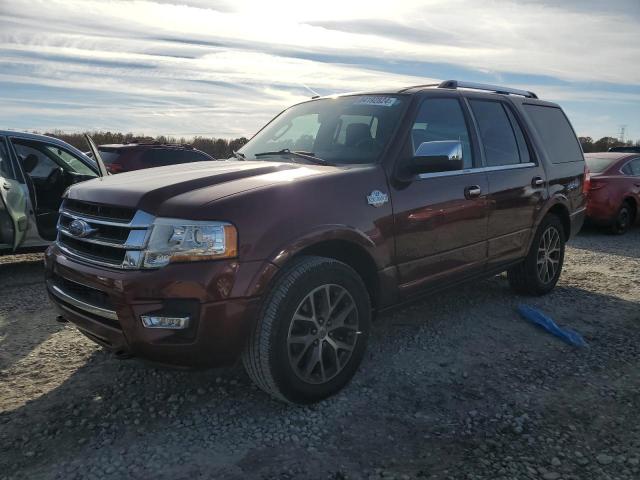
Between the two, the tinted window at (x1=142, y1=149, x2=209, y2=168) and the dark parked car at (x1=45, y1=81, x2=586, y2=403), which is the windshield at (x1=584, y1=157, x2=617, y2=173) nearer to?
the dark parked car at (x1=45, y1=81, x2=586, y2=403)

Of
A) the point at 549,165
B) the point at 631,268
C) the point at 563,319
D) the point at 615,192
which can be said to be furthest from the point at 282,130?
the point at 615,192

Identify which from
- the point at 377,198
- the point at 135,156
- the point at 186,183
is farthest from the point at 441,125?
the point at 135,156

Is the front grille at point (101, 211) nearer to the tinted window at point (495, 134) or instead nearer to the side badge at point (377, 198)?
the side badge at point (377, 198)

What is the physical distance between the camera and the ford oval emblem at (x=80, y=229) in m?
3.02

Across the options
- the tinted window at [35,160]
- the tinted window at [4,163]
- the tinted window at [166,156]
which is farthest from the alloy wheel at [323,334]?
the tinted window at [166,156]

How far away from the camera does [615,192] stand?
31.1ft

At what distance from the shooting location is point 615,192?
31.1 ft

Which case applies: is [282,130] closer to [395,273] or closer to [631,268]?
[395,273]

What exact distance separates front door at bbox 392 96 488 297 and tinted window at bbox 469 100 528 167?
209 millimetres

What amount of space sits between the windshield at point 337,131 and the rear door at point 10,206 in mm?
2759

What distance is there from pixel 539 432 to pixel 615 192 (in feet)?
26.1

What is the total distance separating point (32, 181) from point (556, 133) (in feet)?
19.1

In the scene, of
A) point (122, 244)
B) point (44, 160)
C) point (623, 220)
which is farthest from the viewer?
Result: point (623, 220)

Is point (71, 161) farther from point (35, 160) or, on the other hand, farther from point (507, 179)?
point (507, 179)
